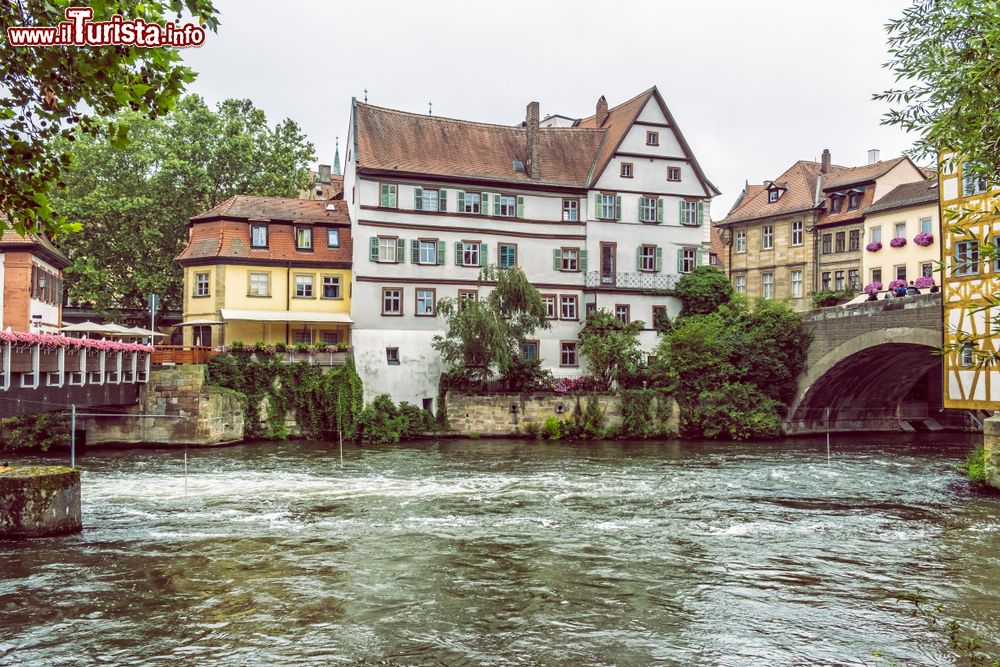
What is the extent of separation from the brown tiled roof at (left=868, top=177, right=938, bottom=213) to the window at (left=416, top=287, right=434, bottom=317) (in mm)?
23932

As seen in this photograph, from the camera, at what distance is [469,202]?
4006cm

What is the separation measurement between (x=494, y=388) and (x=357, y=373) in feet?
18.9

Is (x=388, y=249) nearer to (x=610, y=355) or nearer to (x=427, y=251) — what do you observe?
(x=427, y=251)

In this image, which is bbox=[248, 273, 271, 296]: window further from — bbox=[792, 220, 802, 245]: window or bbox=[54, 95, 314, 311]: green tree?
bbox=[792, 220, 802, 245]: window

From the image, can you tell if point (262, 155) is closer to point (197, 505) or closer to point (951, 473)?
point (197, 505)

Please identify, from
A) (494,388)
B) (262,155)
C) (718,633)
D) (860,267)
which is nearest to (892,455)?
(494,388)

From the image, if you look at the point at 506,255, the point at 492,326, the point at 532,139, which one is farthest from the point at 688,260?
the point at 492,326

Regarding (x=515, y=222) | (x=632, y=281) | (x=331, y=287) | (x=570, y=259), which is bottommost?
(x=331, y=287)

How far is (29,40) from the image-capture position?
6598 millimetres

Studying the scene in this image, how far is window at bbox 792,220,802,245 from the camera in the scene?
165ft

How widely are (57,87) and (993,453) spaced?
22402 millimetres

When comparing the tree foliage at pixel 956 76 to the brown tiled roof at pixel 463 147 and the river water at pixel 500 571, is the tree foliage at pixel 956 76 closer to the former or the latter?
the river water at pixel 500 571

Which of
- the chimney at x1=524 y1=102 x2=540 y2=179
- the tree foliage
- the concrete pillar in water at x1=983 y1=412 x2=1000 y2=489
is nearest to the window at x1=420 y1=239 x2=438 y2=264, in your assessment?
the chimney at x1=524 y1=102 x2=540 y2=179

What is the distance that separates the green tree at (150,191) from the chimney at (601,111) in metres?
16.8
